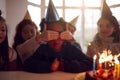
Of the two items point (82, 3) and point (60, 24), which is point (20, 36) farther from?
point (82, 3)

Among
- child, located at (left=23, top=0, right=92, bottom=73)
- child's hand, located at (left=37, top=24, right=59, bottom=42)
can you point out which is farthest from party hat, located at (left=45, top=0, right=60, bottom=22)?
child's hand, located at (left=37, top=24, right=59, bottom=42)

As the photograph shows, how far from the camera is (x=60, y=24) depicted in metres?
1.39

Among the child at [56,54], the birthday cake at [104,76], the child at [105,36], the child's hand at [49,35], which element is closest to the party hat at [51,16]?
the child at [56,54]

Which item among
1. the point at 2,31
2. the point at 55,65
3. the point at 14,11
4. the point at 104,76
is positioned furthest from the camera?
the point at 14,11

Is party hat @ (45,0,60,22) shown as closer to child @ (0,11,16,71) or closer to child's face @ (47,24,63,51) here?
child's face @ (47,24,63,51)

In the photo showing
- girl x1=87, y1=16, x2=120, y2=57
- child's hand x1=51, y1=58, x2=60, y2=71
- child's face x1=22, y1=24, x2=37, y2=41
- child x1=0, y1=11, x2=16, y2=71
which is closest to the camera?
child's hand x1=51, y1=58, x2=60, y2=71

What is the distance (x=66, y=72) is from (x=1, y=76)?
13.4 inches

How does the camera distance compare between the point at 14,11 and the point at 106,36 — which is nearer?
the point at 106,36

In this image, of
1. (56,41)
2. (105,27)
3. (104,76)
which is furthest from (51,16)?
(104,76)

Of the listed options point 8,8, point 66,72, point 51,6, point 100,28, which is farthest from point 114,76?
point 8,8

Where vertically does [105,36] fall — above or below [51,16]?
below

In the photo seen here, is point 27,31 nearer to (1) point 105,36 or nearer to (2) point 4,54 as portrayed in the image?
(2) point 4,54

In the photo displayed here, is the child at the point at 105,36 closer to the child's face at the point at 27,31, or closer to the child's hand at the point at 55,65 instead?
the child's hand at the point at 55,65

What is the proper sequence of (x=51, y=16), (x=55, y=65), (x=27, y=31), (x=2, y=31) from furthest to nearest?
(x=27, y=31) → (x=51, y=16) → (x=2, y=31) → (x=55, y=65)
